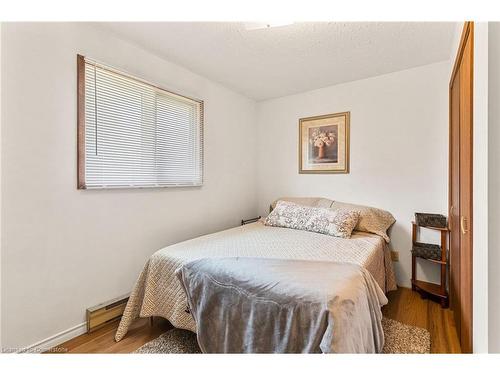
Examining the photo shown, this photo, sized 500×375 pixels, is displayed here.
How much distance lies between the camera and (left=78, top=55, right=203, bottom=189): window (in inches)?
69.9

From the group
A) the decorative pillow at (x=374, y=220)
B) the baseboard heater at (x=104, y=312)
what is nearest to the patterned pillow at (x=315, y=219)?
the decorative pillow at (x=374, y=220)

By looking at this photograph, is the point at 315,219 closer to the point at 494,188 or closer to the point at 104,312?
the point at 494,188

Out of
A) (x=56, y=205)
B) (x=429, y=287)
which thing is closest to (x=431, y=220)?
(x=429, y=287)

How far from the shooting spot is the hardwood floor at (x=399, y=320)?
1606 millimetres

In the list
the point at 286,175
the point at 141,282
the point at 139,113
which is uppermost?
the point at 139,113

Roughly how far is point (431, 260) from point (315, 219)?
107 centimetres

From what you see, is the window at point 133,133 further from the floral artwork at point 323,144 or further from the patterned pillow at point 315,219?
the floral artwork at point 323,144

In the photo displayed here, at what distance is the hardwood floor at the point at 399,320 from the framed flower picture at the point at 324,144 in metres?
1.48

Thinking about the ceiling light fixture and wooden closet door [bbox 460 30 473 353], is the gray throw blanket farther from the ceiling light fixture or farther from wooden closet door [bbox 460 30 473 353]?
the ceiling light fixture
